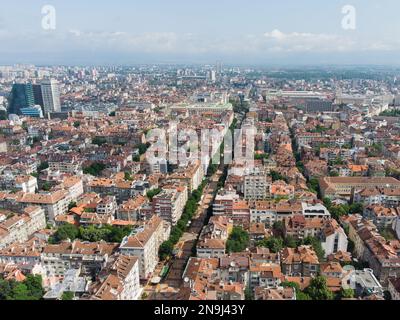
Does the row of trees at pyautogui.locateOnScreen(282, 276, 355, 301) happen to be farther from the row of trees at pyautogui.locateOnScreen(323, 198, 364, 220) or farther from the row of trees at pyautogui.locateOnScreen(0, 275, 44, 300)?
the row of trees at pyautogui.locateOnScreen(0, 275, 44, 300)

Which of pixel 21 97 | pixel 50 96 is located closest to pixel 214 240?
pixel 50 96

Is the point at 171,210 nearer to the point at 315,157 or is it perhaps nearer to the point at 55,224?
the point at 55,224

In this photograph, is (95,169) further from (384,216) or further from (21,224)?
(384,216)

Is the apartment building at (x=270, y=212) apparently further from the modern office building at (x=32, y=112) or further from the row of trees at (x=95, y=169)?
the modern office building at (x=32, y=112)

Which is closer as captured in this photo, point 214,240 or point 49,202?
point 214,240

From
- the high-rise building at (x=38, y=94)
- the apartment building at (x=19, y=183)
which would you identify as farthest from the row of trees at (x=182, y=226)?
the high-rise building at (x=38, y=94)
